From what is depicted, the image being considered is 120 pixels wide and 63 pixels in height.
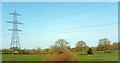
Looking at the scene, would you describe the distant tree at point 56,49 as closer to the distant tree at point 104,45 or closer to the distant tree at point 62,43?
the distant tree at point 62,43

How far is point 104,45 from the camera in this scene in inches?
299

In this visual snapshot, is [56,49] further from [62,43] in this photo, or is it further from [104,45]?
[104,45]

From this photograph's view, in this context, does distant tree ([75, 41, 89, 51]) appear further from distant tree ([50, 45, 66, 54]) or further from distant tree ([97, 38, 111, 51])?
distant tree ([50, 45, 66, 54])

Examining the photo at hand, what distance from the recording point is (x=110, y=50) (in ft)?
25.0

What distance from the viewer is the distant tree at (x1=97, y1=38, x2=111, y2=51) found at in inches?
289

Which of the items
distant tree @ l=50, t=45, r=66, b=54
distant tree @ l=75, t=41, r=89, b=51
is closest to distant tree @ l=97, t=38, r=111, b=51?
distant tree @ l=75, t=41, r=89, b=51

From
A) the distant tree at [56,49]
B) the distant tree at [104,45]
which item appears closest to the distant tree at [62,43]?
the distant tree at [56,49]

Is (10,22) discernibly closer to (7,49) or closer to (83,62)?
(7,49)

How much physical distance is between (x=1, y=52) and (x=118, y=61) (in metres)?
8.24

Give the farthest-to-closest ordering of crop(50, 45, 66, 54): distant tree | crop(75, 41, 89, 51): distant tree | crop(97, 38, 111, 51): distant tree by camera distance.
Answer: crop(75, 41, 89, 51): distant tree, crop(97, 38, 111, 51): distant tree, crop(50, 45, 66, 54): distant tree

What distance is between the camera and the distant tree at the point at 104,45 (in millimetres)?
7348

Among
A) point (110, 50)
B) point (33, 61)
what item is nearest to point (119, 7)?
point (110, 50)

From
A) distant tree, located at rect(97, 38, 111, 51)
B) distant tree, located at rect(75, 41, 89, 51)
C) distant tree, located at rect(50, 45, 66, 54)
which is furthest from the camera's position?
distant tree, located at rect(75, 41, 89, 51)

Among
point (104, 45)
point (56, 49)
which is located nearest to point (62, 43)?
point (56, 49)
